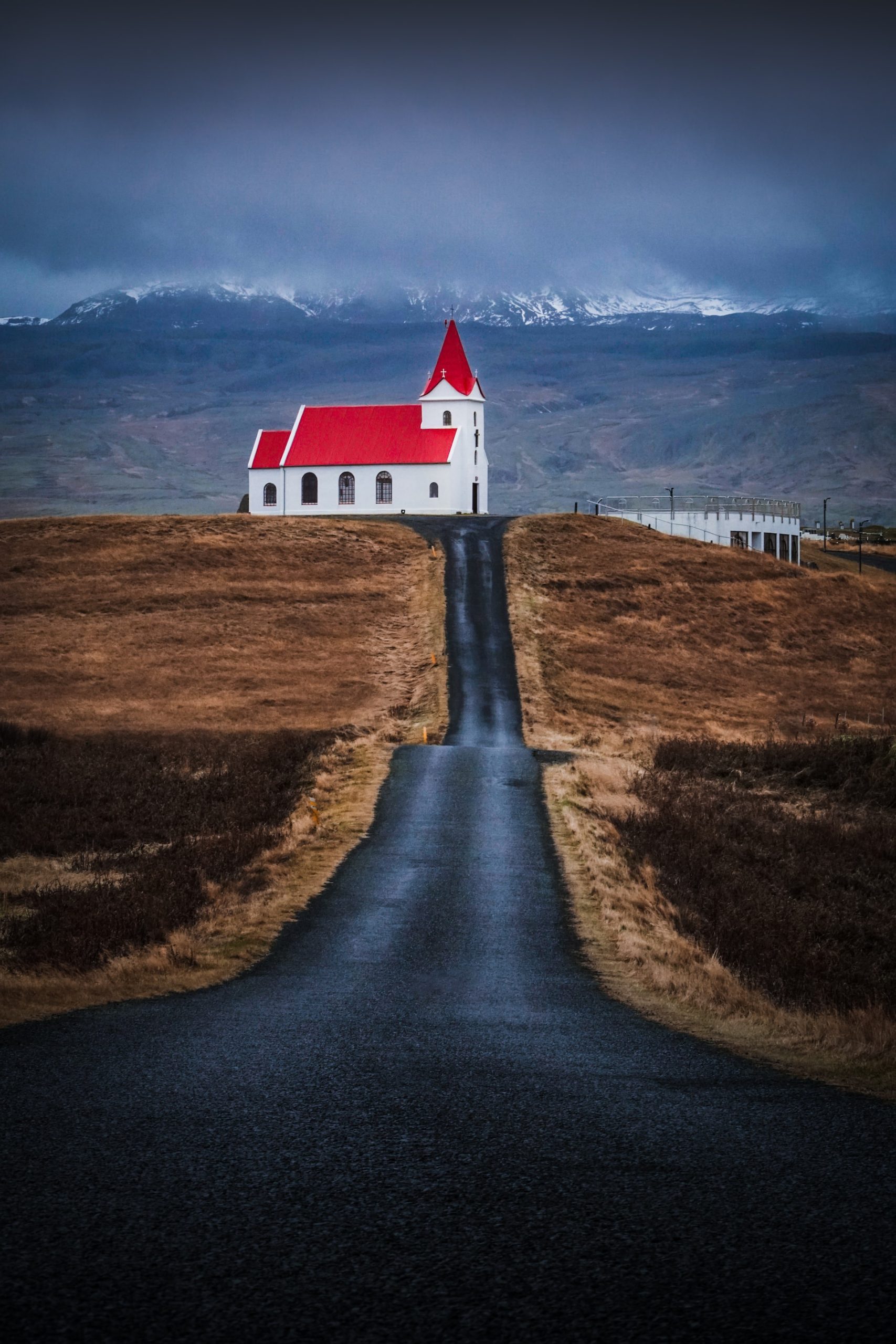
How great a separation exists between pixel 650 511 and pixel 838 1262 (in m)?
81.8

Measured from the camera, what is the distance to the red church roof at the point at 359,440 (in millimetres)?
85312

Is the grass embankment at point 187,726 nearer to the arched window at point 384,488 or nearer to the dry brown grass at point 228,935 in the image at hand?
the dry brown grass at point 228,935

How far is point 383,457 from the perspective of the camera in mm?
85312

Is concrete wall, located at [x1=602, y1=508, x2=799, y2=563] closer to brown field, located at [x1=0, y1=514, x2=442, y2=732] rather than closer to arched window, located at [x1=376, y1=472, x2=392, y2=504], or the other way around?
arched window, located at [x1=376, y1=472, x2=392, y2=504]

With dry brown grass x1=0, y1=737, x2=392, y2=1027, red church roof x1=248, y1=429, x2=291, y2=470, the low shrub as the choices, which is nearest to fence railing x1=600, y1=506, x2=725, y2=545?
red church roof x1=248, y1=429, x2=291, y2=470

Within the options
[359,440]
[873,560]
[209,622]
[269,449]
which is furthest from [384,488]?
[873,560]

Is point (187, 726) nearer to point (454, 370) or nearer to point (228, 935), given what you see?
point (228, 935)

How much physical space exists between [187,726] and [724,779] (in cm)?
1729

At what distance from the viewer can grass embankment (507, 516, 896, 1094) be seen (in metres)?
14.0

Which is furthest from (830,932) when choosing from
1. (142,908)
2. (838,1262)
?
(838,1262)

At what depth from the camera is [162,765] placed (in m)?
31.7

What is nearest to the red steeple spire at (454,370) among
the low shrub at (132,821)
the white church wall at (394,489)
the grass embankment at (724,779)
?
the white church wall at (394,489)

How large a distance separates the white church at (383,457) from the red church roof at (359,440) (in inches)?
2.9

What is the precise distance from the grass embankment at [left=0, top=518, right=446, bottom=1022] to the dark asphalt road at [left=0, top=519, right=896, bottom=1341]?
8.76ft
